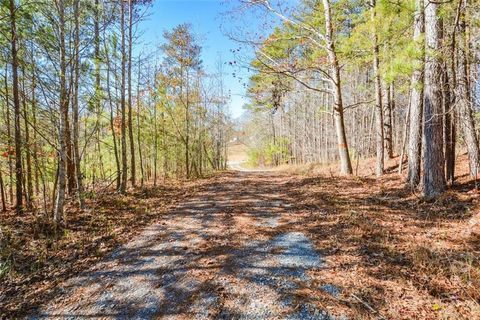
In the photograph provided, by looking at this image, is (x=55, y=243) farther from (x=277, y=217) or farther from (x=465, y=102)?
(x=465, y=102)

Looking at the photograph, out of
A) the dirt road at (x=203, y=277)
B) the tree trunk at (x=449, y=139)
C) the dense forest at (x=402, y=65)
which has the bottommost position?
the dirt road at (x=203, y=277)

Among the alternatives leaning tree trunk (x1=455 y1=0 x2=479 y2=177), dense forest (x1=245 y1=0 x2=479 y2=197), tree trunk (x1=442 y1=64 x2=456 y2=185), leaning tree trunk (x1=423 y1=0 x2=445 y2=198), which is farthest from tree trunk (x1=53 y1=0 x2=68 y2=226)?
tree trunk (x1=442 y1=64 x2=456 y2=185)

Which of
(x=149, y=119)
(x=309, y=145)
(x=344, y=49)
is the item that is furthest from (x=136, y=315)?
(x=309, y=145)

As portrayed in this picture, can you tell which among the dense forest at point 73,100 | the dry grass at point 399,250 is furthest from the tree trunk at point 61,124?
the dry grass at point 399,250

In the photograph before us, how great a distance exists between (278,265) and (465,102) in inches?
199

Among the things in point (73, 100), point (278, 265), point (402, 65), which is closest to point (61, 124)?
point (73, 100)

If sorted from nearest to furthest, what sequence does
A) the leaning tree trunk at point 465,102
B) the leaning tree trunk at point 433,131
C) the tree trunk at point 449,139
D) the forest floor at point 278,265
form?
the forest floor at point 278,265, the leaning tree trunk at point 465,102, the leaning tree trunk at point 433,131, the tree trunk at point 449,139

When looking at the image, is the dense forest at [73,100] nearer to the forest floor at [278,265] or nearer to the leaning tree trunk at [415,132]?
the forest floor at [278,265]

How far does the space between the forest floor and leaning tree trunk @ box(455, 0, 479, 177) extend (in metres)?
0.62

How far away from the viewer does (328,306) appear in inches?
110

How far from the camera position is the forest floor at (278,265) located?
2854 millimetres

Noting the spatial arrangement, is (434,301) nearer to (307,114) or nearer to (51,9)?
(51,9)

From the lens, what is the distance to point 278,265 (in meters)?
3.72

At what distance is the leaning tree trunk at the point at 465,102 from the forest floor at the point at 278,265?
62 cm
